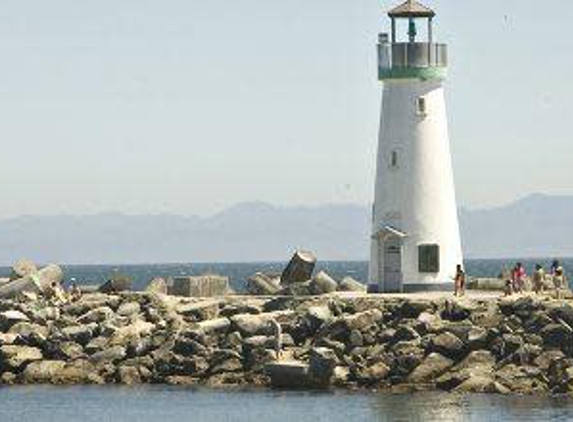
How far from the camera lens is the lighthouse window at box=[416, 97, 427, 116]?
189 ft

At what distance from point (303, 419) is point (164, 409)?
15.1ft

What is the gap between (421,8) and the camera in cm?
5859

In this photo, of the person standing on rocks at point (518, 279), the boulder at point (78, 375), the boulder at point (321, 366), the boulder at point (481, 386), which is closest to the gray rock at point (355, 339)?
the boulder at point (321, 366)

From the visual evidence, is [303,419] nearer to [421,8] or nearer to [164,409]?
[164,409]

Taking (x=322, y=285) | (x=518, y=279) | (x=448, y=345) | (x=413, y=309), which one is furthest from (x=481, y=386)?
(x=322, y=285)

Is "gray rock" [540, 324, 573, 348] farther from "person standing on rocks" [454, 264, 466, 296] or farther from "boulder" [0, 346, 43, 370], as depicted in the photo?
"boulder" [0, 346, 43, 370]

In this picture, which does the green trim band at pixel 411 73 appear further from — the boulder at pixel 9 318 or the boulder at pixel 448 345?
the boulder at pixel 9 318

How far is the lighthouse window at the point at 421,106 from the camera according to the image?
189ft

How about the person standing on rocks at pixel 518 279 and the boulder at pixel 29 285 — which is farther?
the boulder at pixel 29 285

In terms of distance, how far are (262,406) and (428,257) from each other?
12.7 meters

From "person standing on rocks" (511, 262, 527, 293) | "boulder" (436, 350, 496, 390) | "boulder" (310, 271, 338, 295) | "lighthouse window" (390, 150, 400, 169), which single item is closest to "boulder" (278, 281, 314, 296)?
"boulder" (310, 271, 338, 295)

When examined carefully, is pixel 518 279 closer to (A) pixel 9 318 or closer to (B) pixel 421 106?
(B) pixel 421 106

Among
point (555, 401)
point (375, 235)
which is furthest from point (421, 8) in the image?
point (555, 401)

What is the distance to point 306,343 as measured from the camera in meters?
52.1
